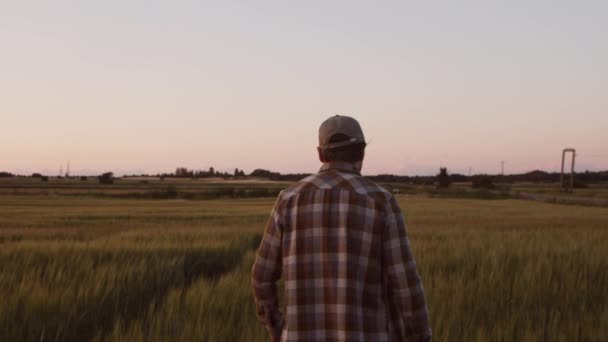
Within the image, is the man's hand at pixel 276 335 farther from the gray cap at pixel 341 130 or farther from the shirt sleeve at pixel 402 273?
the gray cap at pixel 341 130

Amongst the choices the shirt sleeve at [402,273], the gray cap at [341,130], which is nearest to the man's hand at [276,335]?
the shirt sleeve at [402,273]

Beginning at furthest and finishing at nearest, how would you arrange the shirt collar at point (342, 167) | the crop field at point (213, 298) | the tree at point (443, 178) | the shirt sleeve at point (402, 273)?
1. the tree at point (443, 178)
2. the crop field at point (213, 298)
3. the shirt collar at point (342, 167)
4. the shirt sleeve at point (402, 273)

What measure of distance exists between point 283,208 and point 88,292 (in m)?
3.94

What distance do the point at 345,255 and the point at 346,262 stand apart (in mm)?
34

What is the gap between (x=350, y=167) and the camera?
289 centimetres

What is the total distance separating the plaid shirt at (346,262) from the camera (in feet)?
9.12

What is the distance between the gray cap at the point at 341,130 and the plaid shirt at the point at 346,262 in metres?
0.12

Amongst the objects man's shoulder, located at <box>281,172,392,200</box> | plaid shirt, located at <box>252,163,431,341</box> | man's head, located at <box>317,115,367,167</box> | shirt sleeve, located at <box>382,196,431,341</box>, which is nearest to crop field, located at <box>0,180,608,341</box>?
plaid shirt, located at <box>252,163,431,341</box>

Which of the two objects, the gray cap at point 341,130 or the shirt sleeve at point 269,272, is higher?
the gray cap at point 341,130

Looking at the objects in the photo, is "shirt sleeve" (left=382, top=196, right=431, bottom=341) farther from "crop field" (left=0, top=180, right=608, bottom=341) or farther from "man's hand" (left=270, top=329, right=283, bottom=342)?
"crop field" (left=0, top=180, right=608, bottom=341)

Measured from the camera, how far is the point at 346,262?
280 centimetres

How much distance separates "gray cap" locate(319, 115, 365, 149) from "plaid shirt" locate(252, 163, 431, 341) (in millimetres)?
120

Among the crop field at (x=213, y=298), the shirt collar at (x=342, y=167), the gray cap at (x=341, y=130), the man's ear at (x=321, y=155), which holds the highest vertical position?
the gray cap at (x=341, y=130)

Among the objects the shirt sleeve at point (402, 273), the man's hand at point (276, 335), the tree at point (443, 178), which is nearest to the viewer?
the shirt sleeve at point (402, 273)
